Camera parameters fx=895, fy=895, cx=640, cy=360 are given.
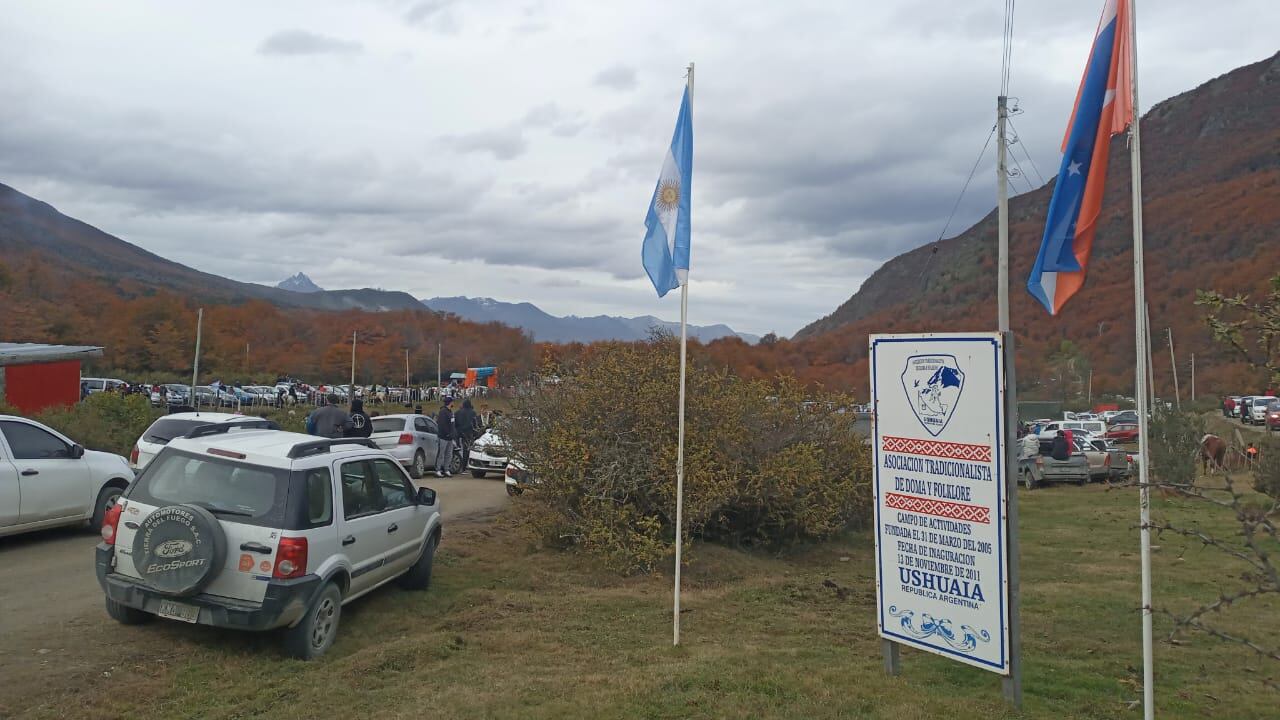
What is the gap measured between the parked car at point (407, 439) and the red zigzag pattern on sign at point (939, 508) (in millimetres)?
15295

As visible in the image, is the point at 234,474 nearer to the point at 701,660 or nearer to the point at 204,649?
the point at 204,649

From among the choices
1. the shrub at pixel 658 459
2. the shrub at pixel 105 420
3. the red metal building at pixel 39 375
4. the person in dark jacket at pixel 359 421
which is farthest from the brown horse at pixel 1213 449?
the red metal building at pixel 39 375

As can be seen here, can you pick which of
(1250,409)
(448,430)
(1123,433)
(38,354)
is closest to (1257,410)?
(1250,409)

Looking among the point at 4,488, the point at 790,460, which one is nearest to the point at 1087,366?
the point at 790,460

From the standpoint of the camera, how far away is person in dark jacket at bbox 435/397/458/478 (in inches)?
808

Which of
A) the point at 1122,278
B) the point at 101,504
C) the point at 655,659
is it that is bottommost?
the point at 655,659

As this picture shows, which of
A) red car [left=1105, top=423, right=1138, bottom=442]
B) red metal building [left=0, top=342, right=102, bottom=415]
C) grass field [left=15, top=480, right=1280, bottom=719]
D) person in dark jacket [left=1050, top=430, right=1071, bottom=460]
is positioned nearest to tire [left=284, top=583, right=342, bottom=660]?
grass field [left=15, top=480, right=1280, bottom=719]

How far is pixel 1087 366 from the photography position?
8631cm

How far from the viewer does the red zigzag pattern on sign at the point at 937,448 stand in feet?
18.4

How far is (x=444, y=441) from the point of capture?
20.7m

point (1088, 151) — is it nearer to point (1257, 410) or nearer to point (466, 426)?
point (466, 426)

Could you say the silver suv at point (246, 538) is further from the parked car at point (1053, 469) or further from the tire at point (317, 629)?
the parked car at point (1053, 469)

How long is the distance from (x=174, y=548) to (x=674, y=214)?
462cm

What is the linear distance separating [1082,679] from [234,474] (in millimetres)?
6221
